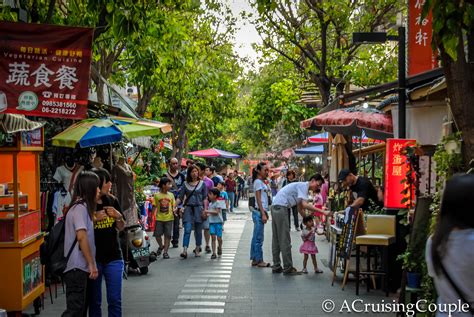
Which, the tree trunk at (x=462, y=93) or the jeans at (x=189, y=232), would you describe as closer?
the tree trunk at (x=462, y=93)

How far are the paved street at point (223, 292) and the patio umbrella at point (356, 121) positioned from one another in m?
2.73

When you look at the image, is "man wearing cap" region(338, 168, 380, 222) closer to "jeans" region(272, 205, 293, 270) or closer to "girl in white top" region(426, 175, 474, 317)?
"jeans" region(272, 205, 293, 270)

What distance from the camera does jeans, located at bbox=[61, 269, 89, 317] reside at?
6.25 metres

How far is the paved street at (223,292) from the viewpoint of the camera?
8.93m

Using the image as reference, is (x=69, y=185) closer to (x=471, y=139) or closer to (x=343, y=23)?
(x=471, y=139)

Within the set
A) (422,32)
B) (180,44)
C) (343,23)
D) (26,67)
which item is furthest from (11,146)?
(343,23)

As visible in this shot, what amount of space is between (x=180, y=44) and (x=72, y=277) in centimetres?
1091

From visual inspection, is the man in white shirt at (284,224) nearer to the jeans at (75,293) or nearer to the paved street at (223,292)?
the paved street at (223,292)

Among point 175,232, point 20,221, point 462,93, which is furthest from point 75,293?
point 175,232

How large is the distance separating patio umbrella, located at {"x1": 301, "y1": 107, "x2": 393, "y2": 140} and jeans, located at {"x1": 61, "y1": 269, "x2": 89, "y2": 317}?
688 centimetres

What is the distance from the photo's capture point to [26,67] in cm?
757

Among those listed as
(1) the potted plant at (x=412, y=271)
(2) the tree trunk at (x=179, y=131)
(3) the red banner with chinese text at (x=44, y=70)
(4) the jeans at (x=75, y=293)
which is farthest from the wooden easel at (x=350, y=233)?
(2) the tree trunk at (x=179, y=131)

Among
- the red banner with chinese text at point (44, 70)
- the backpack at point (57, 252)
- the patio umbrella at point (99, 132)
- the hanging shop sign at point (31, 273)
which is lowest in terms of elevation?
the hanging shop sign at point (31, 273)

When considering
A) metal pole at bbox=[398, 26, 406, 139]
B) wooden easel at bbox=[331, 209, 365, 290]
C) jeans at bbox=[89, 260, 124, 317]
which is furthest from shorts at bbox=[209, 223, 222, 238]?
jeans at bbox=[89, 260, 124, 317]
